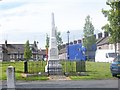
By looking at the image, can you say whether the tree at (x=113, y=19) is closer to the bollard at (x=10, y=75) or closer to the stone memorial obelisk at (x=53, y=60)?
the stone memorial obelisk at (x=53, y=60)

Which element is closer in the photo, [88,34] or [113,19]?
[113,19]

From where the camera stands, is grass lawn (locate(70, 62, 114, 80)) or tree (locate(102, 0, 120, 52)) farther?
tree (locate(102, 0, 120, 52))

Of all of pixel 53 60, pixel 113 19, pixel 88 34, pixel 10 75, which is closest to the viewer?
pixel 10 75

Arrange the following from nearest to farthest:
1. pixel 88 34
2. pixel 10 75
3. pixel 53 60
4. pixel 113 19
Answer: pixel 10 75, pixel 53 60, pixel 113 19, pixel 88 34

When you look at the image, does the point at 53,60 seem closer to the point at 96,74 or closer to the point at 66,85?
the point at 96,74

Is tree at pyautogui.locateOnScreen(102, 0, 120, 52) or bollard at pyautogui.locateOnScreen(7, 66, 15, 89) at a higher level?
tree at pyautogui.locateOnScreen(102, 0, 120, 52)

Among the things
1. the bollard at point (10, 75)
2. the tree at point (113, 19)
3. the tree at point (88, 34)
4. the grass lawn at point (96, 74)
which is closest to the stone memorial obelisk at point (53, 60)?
the grass lawn at point (96, 74)

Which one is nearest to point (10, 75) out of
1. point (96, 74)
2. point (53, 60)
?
point (96, 74)

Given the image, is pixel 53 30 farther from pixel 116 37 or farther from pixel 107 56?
pixel 107 56

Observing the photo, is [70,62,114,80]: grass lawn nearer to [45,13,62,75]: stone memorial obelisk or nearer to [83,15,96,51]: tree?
[45,13,62,75]: stone memorial obelisk

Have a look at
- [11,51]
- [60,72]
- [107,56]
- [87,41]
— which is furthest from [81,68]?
[11,51]

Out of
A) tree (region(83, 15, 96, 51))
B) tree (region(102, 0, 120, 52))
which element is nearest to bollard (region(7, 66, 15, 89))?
tree (region(102, 0, 120, 52))

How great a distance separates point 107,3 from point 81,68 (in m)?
7.88

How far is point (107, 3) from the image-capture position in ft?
116
